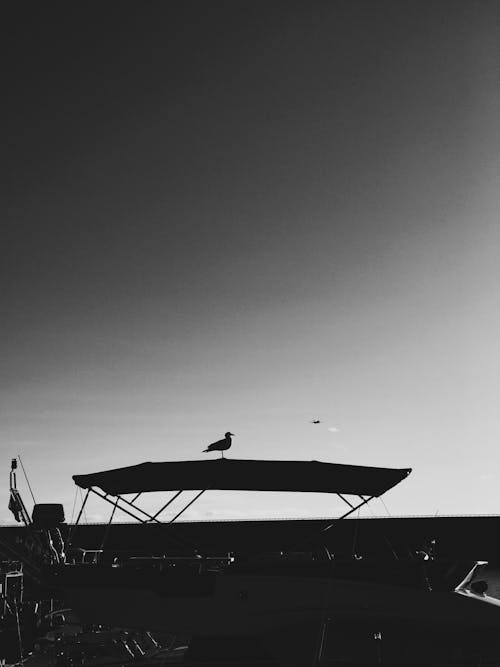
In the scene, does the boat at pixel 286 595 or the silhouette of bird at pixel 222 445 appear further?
the silhouette of bird at pixel 222 445

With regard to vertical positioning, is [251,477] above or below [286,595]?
above

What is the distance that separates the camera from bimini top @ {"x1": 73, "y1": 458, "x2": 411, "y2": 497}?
9828 mm

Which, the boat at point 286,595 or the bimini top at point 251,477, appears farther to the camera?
the bimini top at point 251,477

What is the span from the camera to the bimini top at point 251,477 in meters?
9.83

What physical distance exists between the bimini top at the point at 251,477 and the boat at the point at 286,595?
0.07ft

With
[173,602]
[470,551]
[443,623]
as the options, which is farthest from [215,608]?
[470,551]

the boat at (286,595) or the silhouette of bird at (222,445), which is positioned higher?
the silhouette of bird at (222,445)

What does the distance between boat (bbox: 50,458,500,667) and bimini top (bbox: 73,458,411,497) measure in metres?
0.02

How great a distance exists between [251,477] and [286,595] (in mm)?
1786

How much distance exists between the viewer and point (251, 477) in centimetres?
1002

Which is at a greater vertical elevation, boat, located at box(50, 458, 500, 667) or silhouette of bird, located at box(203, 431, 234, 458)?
silhouette of bird, located at box(203, 431, 234, 458)

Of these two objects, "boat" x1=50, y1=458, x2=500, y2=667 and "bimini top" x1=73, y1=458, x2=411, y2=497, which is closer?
"boat" x1=50, y1=458, x2=500, y2=667

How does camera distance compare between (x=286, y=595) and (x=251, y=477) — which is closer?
(x=286, y=595)

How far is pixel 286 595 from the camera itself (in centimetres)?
889
